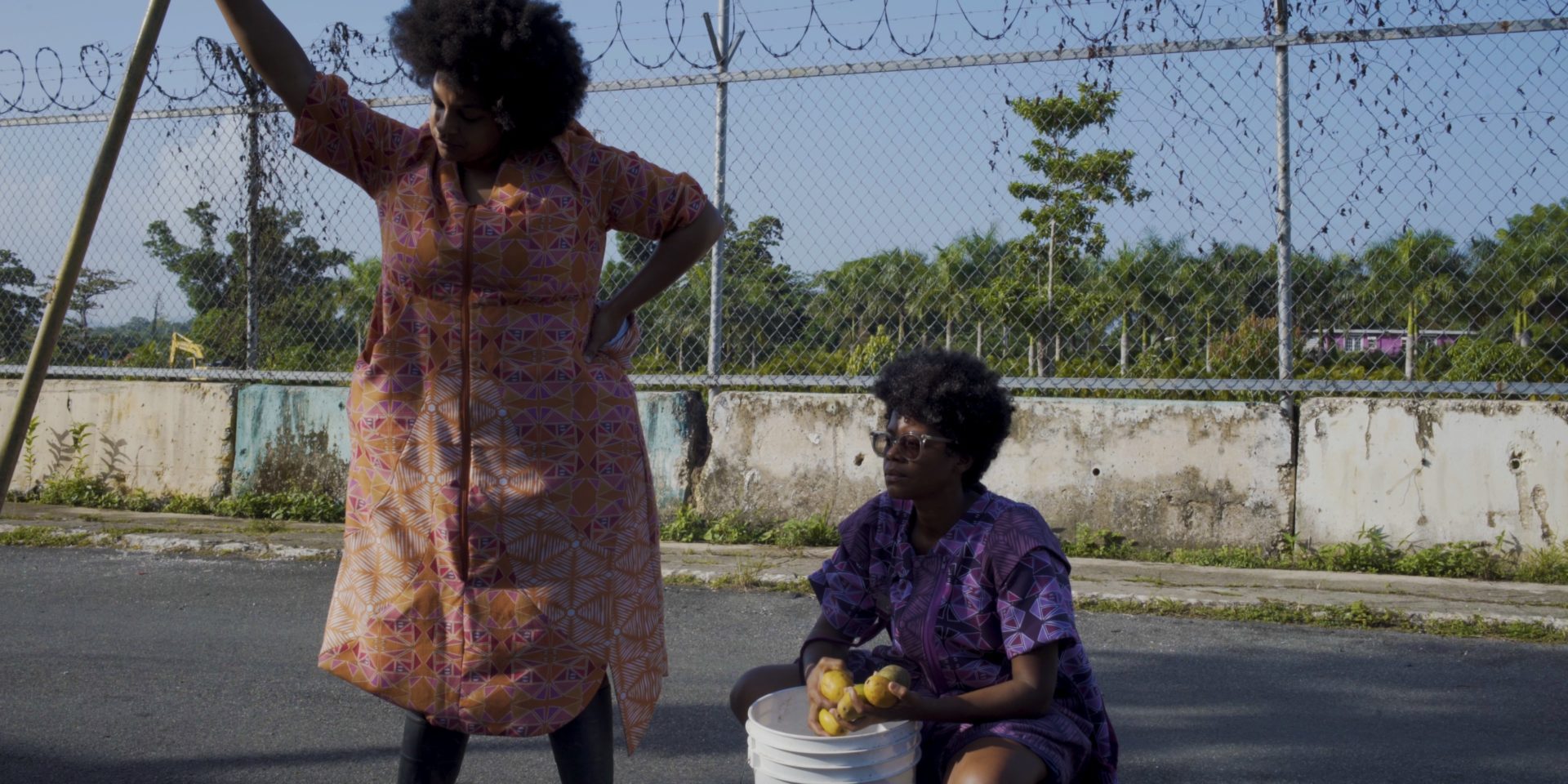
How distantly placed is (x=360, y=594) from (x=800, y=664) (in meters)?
0.86

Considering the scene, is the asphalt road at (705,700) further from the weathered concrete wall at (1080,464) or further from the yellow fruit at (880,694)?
the yellow fruit at (880,694)

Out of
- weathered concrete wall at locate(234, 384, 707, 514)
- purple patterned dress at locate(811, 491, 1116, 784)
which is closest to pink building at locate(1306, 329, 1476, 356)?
purple patterned dress at locate(811, 491, 1116, 784)

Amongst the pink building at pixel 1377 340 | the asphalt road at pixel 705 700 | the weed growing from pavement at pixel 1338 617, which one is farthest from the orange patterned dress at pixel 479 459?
the pink building at pixel 1377 340

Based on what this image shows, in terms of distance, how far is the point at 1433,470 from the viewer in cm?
559

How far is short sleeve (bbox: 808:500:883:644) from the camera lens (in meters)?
2.64

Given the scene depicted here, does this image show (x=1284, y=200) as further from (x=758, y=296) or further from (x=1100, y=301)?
(x=758, y=296)

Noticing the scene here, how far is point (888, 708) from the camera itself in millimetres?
2215

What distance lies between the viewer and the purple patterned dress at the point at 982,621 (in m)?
2.35

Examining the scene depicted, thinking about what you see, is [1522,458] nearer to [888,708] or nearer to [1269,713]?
[1269,713]

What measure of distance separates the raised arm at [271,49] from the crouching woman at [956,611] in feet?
4.09

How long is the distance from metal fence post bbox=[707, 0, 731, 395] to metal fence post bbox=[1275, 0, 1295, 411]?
8.47 feet

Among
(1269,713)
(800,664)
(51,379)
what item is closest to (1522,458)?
(1269,713)

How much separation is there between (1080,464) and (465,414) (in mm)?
4177

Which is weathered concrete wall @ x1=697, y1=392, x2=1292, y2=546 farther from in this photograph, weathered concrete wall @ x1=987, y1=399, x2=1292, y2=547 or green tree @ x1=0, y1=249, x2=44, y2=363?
green tree @ x1=0, y1=249, x2=44, y2=363
